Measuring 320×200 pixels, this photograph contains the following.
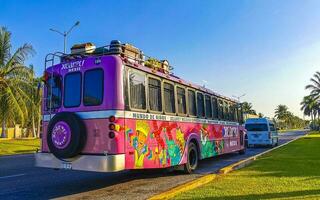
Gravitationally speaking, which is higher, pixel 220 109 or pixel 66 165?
pixel 220 109

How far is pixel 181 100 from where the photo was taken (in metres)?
12.3

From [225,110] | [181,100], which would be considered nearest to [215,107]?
[225,110]

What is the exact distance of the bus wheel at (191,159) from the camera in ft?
39.9

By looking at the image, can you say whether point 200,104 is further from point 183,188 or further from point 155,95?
point 183,188

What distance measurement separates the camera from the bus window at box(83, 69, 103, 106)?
29.7 ft

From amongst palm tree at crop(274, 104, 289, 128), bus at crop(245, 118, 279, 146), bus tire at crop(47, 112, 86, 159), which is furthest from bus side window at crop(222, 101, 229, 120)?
palm tree at crop(274, 104, 289, 128)

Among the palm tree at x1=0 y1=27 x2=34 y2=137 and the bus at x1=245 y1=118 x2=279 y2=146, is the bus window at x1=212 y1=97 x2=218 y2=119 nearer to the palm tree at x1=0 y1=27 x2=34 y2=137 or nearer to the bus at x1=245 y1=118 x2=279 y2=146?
the bus at x1=245 y1=118 x2=279 y2=146

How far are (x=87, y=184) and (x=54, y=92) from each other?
2.73 meters

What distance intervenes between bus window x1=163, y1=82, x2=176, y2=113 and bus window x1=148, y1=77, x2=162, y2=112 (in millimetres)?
334

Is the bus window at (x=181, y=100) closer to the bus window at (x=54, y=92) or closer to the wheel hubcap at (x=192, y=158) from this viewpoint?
the wheel hubcap at (x=192, y=158)

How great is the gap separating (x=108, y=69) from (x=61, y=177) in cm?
476

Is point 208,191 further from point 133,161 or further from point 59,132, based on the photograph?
point 59,132

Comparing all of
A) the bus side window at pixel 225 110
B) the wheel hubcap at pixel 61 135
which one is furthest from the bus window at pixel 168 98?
the bus side window at pixel 225 110

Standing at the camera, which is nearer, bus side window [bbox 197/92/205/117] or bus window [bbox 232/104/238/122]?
bus side window [bbox 197/92/205/117]
